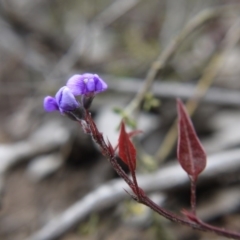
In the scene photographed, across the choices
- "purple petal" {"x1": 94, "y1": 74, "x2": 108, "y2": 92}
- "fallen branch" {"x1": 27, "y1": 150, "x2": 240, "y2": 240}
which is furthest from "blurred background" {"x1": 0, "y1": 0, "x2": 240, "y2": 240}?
"purple petal" {"x1": 94, "y1": 74, "x2": 108, "y2": 92}

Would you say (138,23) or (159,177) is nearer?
(159,177)

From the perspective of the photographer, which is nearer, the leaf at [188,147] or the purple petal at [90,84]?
the purple petal at [90,84]

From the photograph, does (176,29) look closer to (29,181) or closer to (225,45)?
(225,45)

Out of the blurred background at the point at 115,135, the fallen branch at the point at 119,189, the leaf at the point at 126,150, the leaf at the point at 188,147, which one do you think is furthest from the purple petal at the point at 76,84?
the fallen branch at the point at 119,189

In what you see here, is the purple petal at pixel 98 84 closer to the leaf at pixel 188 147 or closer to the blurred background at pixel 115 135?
the leaf at pixel 188 147

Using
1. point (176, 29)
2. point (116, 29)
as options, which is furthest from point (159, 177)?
point (116, 29)

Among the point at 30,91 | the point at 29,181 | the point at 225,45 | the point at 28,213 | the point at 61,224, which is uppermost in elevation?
the point at 30,91
